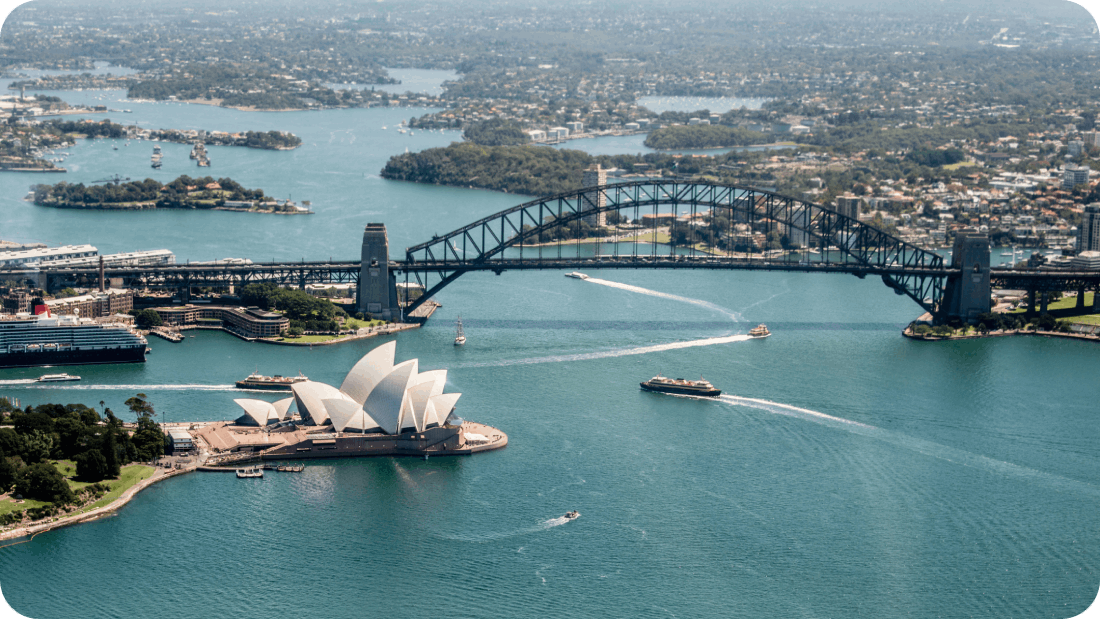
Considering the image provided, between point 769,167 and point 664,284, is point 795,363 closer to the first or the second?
point 664,284

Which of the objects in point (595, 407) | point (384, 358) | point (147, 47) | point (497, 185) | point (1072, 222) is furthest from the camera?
point (147, 47)

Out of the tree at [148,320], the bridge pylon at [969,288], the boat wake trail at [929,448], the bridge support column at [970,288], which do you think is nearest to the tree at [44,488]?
the tree at [148,320]

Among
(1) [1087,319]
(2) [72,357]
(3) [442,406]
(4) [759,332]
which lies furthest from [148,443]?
(1) [1087,319]

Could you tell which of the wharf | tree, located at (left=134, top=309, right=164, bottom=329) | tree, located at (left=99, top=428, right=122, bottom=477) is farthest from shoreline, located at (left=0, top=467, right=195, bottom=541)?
tree, located at (left=134, top=309, right=164, bottom=329)

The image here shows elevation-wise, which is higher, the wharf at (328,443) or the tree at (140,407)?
the tree at (140,407)

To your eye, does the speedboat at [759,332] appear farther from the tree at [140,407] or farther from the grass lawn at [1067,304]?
the tree at [140,407]

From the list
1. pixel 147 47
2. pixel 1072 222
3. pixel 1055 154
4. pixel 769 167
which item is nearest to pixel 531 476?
pixel 1072 222

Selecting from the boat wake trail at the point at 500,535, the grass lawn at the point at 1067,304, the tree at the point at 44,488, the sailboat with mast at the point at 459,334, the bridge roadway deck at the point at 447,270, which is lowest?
the boat wake trail at the point at 500,535

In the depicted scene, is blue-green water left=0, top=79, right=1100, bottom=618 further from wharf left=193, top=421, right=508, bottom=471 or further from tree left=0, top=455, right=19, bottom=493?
tree left=0, top=455, right=19, bottom=493
